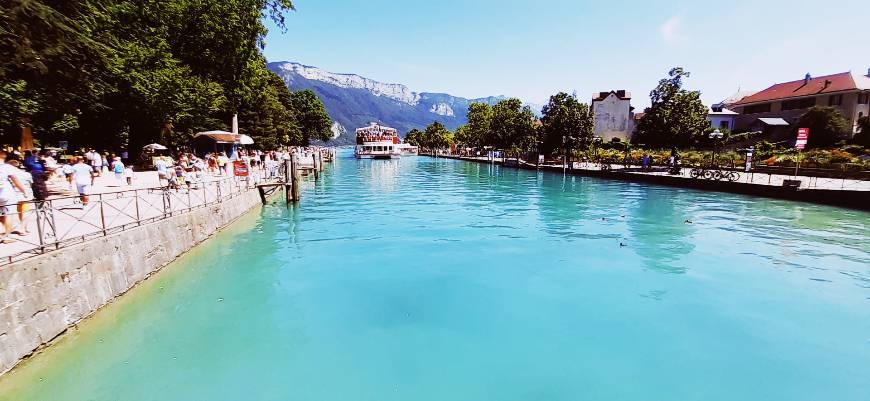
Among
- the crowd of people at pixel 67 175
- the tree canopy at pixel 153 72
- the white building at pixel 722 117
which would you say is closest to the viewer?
the crowd of people at pixel 67 175

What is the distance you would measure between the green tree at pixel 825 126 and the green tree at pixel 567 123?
25589mm

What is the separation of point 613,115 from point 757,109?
86.4 feet

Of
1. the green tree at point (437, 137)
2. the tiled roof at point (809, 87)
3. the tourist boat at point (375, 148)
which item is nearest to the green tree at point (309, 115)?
the tourist boat at point (375, 148)

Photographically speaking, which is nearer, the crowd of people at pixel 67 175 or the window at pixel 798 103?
the crowd of people at pixel 67 175

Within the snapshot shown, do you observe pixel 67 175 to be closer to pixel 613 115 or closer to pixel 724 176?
pixel 724 176

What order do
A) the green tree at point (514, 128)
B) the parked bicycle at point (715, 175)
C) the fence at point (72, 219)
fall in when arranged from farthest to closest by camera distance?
1. the green tree at point (514, 128)
2. the parked bicycle at point (715, 175)
3. the fence at point (72, 219)

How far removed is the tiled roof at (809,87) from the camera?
2170 inches

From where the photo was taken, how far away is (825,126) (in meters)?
49.0

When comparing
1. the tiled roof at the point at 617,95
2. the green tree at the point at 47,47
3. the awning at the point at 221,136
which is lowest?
the awning at the point at 221,136

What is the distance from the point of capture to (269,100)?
60.7 meters

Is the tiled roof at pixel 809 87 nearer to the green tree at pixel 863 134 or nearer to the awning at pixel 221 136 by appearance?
the green tree at pixel 863 134

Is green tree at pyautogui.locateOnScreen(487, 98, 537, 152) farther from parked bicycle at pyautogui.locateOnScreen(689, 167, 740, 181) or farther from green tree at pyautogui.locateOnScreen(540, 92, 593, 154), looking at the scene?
parked bicycle at pyautogui.locateOnScreen(689, 167, 740, 181)

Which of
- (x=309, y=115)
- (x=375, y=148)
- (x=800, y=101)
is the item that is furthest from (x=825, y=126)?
(x=309, y=115)

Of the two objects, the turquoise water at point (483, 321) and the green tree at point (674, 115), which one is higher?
the green tree at point (674, 115)
